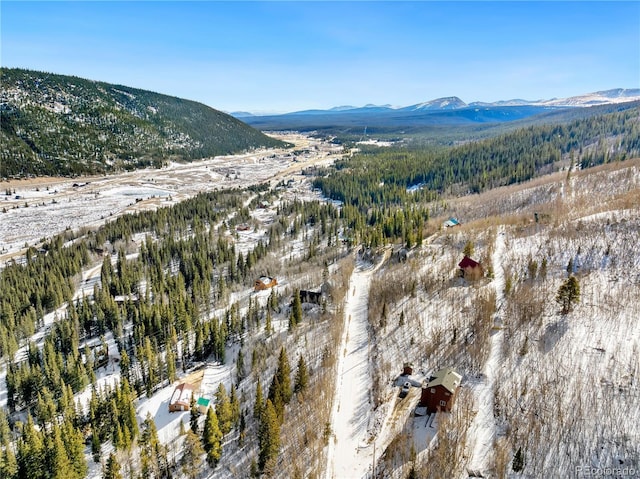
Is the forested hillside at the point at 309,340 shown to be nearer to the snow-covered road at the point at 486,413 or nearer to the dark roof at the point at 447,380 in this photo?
the snow-covered road at the point at 486,413

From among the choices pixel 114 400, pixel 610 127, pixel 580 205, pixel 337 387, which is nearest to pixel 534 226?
pixel 580 205

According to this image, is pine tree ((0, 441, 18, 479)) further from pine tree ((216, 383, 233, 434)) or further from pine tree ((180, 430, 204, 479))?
pine tree ((216, 383, 233, 434))

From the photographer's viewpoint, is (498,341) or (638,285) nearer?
(498,341)

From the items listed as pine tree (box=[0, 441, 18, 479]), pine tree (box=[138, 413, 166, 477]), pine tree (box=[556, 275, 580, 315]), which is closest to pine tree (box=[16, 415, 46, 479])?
pine tree (box=[0, 441, 18, 479])

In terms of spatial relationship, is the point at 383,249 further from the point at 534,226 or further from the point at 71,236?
the point at 71,236

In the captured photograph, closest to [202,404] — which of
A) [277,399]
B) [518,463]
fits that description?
[277,399]

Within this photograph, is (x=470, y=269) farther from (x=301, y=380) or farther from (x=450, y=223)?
(x=450, y=223)
